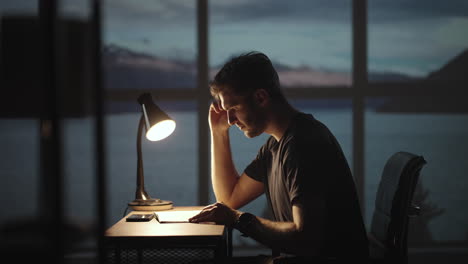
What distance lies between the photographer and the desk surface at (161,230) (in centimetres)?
166

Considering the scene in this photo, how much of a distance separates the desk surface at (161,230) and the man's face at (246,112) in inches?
15.8

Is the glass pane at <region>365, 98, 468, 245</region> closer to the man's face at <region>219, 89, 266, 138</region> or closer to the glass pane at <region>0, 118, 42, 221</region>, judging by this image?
the man's face at <region>219, 89, 266, 138</region>

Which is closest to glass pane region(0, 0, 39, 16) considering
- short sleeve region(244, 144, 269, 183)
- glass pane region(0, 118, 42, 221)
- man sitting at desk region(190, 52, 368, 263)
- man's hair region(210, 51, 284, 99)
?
glass pane region(0, 118, 42, 221)

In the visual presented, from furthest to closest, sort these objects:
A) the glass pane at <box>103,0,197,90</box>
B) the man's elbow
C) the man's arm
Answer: the glass pane at <box>103,0,197,90</box> → the man's arm → the man's elbow

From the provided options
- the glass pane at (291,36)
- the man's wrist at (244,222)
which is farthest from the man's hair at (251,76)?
the glass pane at (291,36)

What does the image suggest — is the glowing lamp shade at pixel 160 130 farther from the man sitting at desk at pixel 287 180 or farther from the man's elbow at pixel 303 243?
the man's elbow at pixel 303 243

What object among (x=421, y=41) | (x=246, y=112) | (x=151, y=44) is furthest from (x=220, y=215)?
(x=421, y=41)

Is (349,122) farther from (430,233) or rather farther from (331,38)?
(430,233)

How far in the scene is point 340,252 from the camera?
1.64 meters

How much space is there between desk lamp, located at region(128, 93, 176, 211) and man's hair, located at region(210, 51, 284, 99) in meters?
0.36

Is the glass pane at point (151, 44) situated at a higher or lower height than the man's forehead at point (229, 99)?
higher

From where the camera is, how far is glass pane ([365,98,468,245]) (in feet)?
11.0

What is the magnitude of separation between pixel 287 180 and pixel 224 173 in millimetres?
641

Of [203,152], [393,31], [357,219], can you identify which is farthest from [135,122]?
[357,219]
